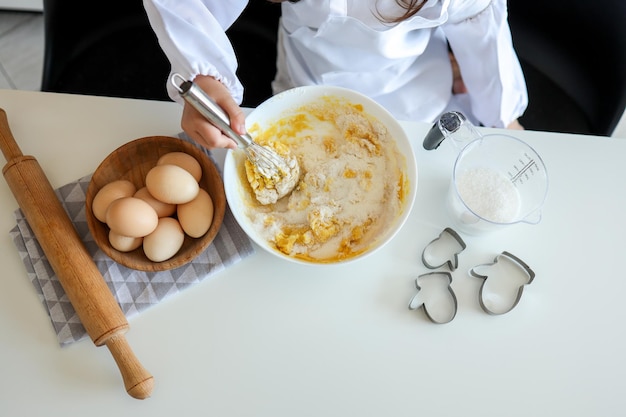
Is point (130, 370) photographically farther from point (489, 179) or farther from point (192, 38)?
point (489, 179)

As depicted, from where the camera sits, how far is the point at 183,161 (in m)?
0.71

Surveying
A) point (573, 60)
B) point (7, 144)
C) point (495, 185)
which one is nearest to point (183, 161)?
point (7, 144)

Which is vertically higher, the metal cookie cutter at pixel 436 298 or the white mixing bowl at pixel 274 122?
the white mixing bowl at pixel 274 122

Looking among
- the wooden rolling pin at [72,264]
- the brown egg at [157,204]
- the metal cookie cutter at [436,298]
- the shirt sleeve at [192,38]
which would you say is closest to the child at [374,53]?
the shirt sleeve at [192,38]

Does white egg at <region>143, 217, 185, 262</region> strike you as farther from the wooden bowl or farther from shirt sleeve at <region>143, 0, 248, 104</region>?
shirt sleeve at <region>143, 0, 248, 104</region>

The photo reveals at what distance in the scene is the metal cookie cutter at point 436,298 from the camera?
0.71 metres

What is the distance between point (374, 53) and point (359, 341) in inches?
19.0

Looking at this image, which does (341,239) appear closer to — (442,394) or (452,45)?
(442,394)

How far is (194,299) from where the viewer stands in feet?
2.34

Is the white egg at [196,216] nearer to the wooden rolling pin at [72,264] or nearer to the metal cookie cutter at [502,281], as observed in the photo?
the wooden rolling pin at [72,264]

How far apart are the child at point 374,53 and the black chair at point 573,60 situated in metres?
0.12

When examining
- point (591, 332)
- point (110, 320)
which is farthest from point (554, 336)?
point (110, 320)

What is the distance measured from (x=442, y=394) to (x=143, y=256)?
1.56 feet

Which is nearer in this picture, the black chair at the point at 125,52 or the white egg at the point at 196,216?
the white egg at the point at 196,216
